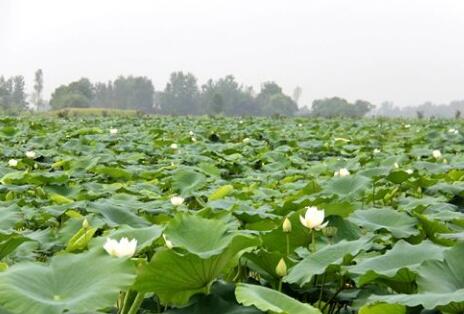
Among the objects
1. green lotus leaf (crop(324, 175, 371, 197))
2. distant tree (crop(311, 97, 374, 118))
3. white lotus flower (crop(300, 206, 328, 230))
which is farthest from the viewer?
distant tree (crop(311, 97, 374, 118))

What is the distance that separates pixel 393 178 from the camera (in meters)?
2.68

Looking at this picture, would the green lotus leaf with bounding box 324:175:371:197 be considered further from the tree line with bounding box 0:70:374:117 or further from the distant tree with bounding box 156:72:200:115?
the distant tree with bounding box 156:72:200:115

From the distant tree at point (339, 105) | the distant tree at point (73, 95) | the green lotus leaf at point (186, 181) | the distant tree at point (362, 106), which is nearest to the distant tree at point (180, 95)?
the distant tree at point (73, 95)

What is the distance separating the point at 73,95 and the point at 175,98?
2146 cm

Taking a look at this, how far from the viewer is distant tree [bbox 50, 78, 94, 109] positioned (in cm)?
5116

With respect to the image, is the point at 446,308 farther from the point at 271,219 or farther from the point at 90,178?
the point at 90,178

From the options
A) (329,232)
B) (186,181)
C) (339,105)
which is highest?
(339,105)

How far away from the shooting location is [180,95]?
73125 millimetres

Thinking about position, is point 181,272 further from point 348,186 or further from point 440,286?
point 348,186

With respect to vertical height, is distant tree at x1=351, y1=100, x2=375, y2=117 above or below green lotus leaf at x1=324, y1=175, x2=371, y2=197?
above

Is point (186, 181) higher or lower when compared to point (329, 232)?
lower

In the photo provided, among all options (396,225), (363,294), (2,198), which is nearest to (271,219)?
(396,225)

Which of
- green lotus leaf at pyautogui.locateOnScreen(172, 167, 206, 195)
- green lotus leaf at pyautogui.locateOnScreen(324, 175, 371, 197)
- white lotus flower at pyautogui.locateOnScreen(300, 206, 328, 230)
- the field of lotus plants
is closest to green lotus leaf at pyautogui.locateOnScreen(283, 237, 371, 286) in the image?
the field of lotus plants

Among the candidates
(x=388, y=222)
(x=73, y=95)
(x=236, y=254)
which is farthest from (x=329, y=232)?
(x=73, y=95)
